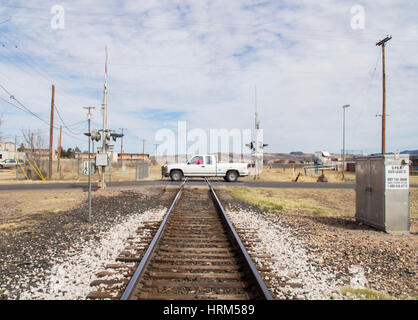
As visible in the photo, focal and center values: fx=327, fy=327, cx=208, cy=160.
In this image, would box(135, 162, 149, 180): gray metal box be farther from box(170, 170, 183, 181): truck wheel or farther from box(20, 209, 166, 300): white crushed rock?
box(20, 209, 166, 300): white crushed rock

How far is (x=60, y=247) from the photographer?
21.3 ft

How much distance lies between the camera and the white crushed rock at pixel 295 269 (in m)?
4.30

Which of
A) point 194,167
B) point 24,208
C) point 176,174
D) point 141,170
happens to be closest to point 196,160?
point 194,167

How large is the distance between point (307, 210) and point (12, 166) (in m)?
67.7

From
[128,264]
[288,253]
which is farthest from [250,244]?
[128,264]

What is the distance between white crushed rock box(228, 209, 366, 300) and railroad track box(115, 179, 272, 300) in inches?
15.2

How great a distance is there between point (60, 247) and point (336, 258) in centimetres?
528

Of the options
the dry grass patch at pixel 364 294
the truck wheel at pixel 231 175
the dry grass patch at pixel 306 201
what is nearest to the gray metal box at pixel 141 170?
the truck wheel at pixel 231 175

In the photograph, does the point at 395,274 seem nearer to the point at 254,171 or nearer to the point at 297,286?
the point at 297,286

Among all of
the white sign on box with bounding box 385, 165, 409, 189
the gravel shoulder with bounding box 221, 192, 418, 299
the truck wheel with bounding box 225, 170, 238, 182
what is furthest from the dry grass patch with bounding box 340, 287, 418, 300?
the truck wheel with bounding box 225, 170, 238, 182

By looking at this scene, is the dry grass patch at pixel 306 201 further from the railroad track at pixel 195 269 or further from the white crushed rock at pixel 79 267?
the white crushed rock at pixel 79 267

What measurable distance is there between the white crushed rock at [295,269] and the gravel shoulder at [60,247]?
106 inches

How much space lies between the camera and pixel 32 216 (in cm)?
1016

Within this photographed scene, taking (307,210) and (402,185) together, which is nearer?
(402,185)
